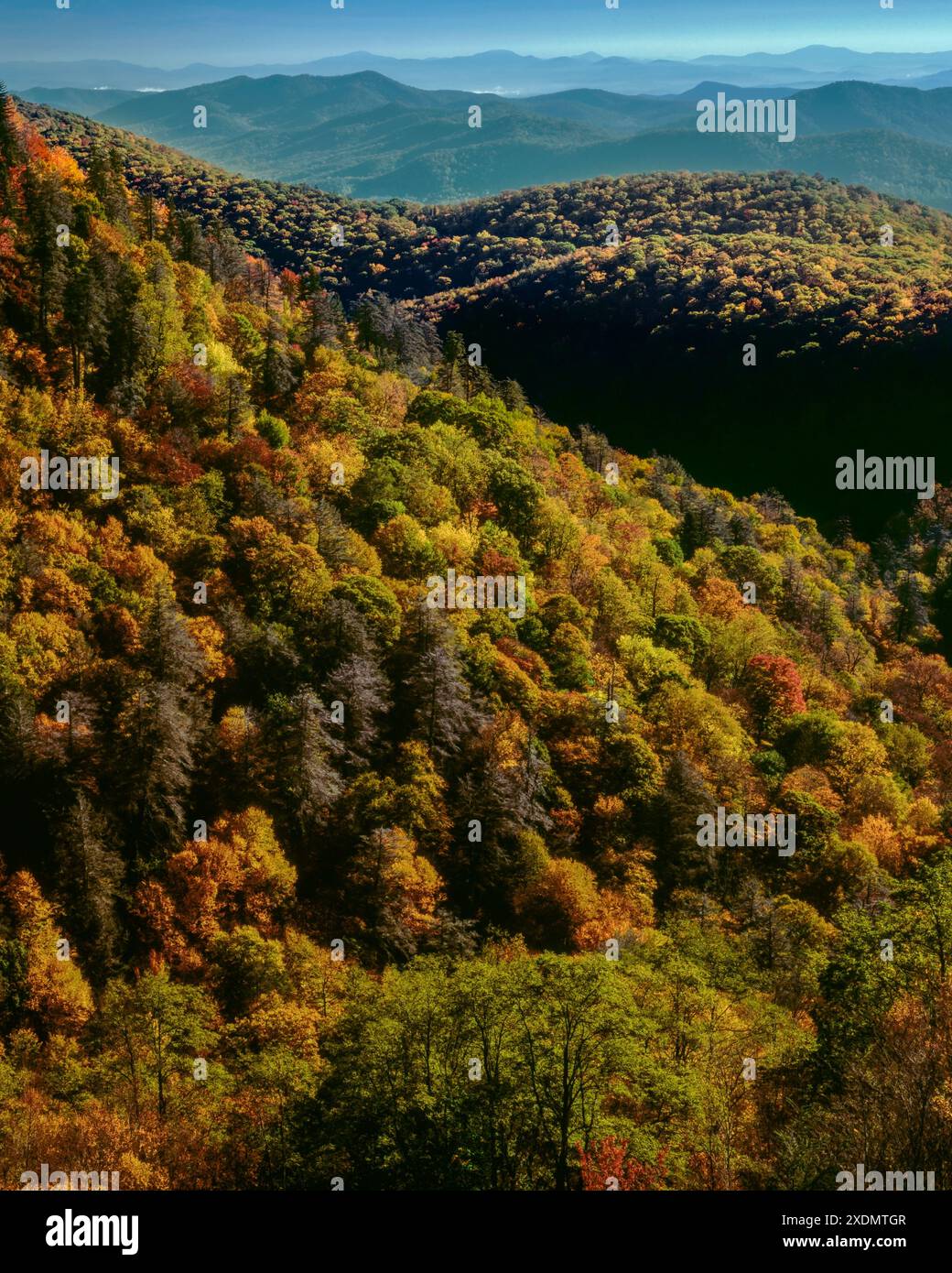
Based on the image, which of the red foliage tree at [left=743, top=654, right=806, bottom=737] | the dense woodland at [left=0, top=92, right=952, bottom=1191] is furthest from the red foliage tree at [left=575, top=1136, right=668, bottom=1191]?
the red foliage tree at [left=743, top=654, right=806, bottom=737]

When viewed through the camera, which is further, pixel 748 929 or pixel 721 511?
pixel 721 511

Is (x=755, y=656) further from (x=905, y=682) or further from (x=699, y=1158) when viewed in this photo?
(x=699, y=1158)

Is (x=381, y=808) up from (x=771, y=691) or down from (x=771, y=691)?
down

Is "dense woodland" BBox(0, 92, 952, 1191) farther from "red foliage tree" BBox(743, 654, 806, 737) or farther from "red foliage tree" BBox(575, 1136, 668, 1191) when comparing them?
"red foliage tree" BBox(743, 654, 806, 737)

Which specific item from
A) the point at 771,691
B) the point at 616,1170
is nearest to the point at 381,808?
the point at 616,1170

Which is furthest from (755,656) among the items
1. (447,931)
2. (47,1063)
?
(47,1063)

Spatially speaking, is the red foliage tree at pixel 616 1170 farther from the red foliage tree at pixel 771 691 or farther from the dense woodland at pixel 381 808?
the red foliage tree at pixel 771 691

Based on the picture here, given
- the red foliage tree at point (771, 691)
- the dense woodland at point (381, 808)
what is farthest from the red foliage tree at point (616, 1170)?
the red foliage tree at point (771, 691)

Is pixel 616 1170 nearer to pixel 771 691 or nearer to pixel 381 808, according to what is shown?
pixel 381 808
